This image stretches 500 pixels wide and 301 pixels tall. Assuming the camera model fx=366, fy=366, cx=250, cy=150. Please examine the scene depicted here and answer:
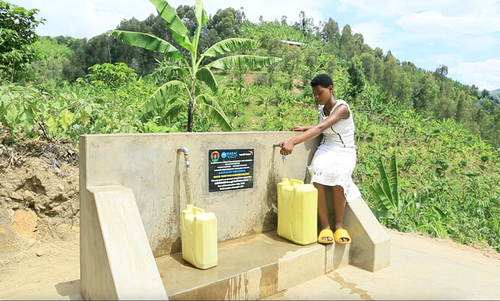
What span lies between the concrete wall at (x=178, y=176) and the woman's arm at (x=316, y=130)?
375 millimetres

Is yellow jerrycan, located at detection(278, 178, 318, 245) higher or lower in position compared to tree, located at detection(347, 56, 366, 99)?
lower

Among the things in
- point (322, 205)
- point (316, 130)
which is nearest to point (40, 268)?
point (322, 205)

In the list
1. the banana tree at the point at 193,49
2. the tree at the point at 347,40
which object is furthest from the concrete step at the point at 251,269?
the tree at the point at 347,40

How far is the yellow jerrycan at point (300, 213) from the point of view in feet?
11.2

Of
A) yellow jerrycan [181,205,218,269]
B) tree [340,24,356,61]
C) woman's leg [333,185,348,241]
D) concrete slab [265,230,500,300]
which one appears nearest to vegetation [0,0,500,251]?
concrete slab [265,230,500,300]

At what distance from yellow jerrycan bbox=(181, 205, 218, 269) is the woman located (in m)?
1.05

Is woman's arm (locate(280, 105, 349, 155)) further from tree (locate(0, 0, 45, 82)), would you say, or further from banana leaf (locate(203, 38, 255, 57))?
tree (locate(0, 0, 45, 82))

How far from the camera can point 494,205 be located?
8.63 meters

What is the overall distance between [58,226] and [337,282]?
4.37 m

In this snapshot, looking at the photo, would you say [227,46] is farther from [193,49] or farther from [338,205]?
[338,205]

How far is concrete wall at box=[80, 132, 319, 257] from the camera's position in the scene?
9.09ft

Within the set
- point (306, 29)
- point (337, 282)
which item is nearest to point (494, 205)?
point (337, 282)

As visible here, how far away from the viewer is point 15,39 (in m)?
7.25

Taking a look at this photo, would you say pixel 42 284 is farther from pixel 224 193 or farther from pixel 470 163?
pixel 470 163
